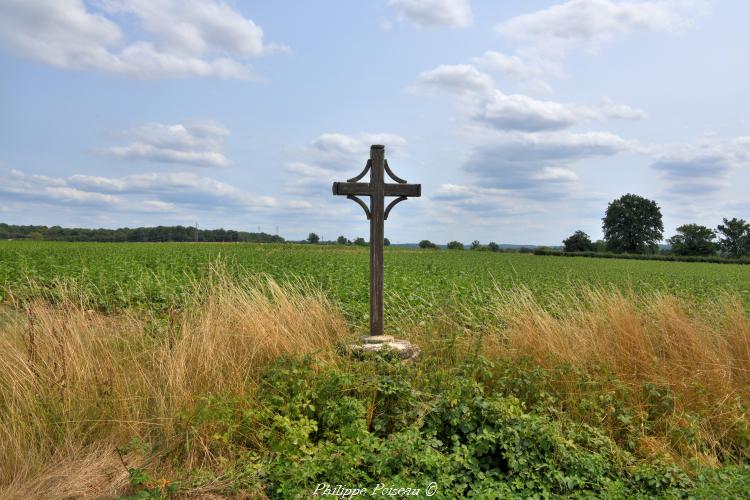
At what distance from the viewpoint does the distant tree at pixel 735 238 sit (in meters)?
80.8

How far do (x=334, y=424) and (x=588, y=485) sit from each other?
7.34 feet

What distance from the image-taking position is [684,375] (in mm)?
6797

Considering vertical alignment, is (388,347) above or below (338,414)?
above

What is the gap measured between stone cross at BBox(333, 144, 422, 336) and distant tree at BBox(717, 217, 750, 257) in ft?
296

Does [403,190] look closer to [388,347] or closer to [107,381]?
[388,347]

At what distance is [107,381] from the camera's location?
488cm

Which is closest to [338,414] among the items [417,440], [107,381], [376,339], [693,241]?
[417,440]

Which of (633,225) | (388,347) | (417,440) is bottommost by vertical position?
(417,440)

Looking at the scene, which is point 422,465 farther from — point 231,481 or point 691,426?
point 691,426

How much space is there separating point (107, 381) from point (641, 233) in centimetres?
8790

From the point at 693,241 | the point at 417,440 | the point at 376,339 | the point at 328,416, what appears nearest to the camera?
the point at 417,440

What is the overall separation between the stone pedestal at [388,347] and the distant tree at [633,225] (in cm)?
8318

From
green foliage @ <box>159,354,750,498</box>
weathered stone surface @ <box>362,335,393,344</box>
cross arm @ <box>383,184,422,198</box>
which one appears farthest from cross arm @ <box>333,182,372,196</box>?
green foliage @ <box>159,354,750,498</box>

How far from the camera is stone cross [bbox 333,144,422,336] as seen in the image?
6.78m
